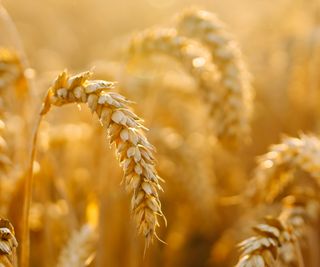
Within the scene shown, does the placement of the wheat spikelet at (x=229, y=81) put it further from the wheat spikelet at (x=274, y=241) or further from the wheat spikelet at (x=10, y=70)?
the wheat spikelet at (x=10, y=70)

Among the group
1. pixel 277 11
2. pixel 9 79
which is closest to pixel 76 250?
pixel 9 79

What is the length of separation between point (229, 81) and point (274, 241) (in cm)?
65

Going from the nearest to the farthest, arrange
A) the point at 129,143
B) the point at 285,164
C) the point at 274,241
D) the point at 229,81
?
the point at 129,143 < the point at 274,241 < the point at 285,164 < the point at 229,81

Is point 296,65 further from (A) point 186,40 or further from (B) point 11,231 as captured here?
(B) point 11,231

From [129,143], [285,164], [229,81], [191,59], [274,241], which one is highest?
[191,59]

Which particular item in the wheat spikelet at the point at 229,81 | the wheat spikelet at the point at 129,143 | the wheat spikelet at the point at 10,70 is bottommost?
the wheat spikelet at the point at 129,143

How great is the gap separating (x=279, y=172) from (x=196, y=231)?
5.30 feet

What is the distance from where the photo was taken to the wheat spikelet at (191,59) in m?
2.09

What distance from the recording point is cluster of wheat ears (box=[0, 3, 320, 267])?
4.35 feet

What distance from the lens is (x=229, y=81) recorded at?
2000 millimetres

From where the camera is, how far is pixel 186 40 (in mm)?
2166

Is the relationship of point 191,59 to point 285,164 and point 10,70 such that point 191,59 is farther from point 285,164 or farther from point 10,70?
point 10,70

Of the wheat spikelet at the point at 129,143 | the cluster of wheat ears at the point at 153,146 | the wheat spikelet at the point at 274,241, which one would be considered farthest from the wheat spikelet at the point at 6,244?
the wheat spikelet at the point at 274,241

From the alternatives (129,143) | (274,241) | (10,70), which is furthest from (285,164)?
(10,70)
